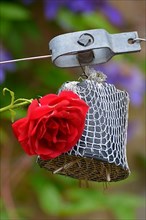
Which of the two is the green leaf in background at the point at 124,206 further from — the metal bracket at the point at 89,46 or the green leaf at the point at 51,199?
the metal bracket at the point at 89,46

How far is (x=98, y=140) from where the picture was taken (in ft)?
3.52

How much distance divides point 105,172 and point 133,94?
1.12 metres

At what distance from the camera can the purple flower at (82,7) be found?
2127 millimetres

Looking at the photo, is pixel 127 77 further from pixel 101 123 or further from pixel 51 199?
pixel 101 123

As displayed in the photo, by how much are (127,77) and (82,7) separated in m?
0.22

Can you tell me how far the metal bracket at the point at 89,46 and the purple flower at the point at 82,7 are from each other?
3.44 ft

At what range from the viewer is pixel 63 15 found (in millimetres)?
2145

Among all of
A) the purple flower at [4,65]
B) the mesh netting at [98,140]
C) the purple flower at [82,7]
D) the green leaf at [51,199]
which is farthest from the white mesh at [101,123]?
the purple flower at [82,7]

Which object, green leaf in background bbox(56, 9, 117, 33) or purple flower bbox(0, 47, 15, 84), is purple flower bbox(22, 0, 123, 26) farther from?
purple flower bbox(0, 47, 15, 84)

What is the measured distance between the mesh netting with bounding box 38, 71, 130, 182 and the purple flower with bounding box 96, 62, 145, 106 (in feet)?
3.38

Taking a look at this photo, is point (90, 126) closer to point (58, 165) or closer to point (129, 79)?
point (58, 165)

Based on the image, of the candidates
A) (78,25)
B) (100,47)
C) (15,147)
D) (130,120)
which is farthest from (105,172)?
(130,120)

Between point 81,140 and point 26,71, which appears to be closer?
point 81,140

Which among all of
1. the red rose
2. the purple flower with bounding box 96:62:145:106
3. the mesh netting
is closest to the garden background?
the purple flower with bounding box 96:62:145:106
